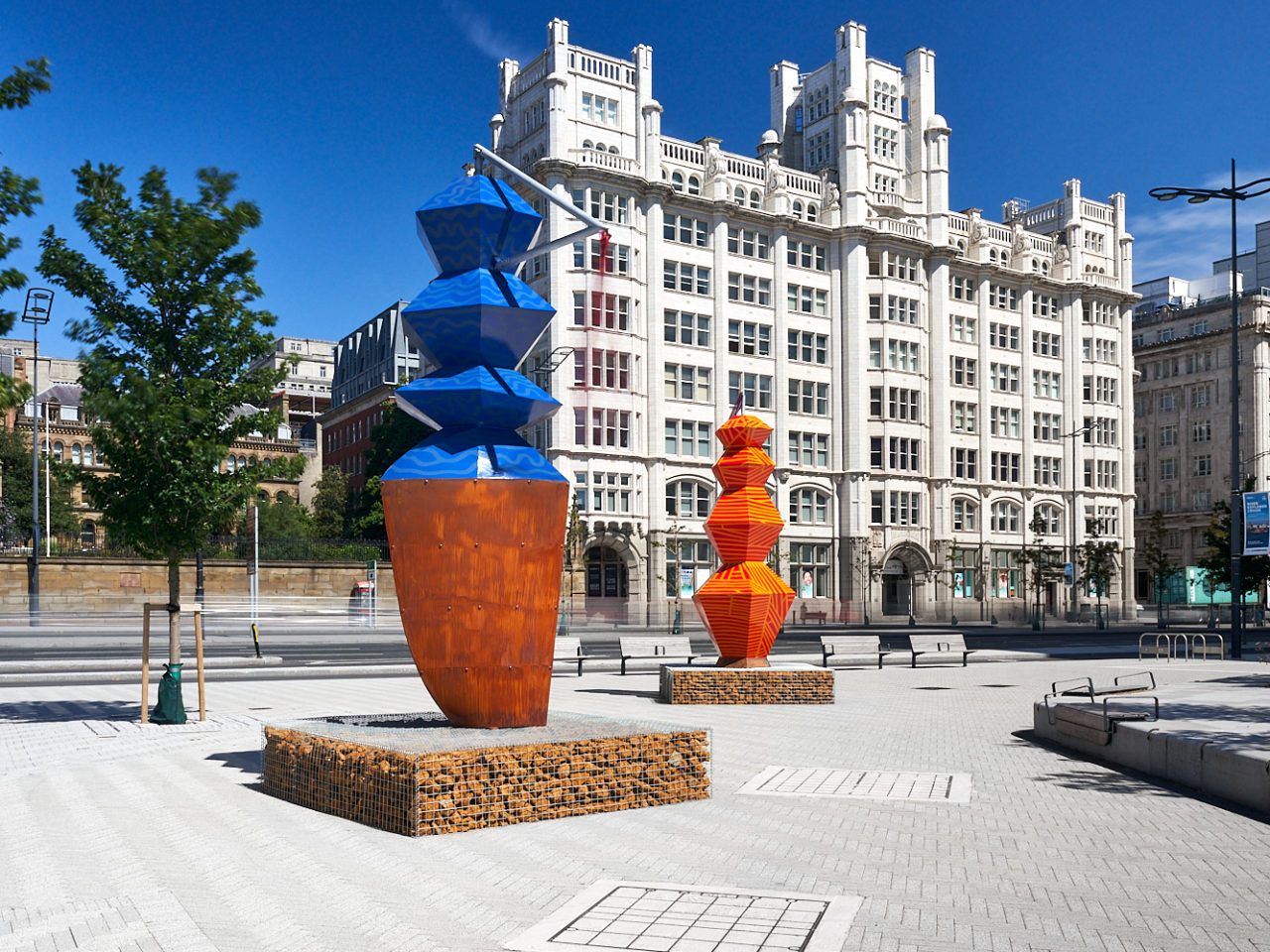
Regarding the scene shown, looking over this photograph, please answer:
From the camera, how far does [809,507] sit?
2616 inches

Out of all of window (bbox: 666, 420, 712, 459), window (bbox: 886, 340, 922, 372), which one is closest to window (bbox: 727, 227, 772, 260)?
window (bbox: 886, 340, 922, 372)

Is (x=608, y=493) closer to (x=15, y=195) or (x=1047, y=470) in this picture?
(x=1047, y=470)

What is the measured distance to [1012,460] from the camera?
249 feet

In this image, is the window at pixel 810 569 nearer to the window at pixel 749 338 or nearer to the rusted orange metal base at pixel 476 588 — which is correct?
the window at pixel 749 338

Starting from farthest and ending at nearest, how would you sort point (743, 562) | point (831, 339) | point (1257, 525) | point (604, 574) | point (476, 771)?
point (831, 339) → point (604, 574) → point (1257, 525) → point (743, 562) → point (476, 771)

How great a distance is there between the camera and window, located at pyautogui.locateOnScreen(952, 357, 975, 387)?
73312 millimetres

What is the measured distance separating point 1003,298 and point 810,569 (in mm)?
23431

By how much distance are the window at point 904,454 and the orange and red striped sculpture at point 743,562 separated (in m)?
48.7

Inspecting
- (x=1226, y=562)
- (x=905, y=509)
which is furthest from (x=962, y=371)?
(x=1226, y=562)

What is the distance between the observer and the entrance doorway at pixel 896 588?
229 feet

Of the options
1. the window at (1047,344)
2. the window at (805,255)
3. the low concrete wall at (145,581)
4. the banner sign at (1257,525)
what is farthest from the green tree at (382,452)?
the banner sign at (1257,525)

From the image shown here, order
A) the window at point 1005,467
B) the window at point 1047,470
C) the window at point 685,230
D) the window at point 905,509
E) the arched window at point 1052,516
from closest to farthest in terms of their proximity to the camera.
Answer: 1. the window at point 685,230
2. the window at point 905,509
3. the window at point 1005,467
4. the arched window at point 1052,516
5. the window at point 1047,470

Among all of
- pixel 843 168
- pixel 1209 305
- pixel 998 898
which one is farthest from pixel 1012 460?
pixel 998 898

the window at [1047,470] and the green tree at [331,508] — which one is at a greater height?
the window at [1047,470]
